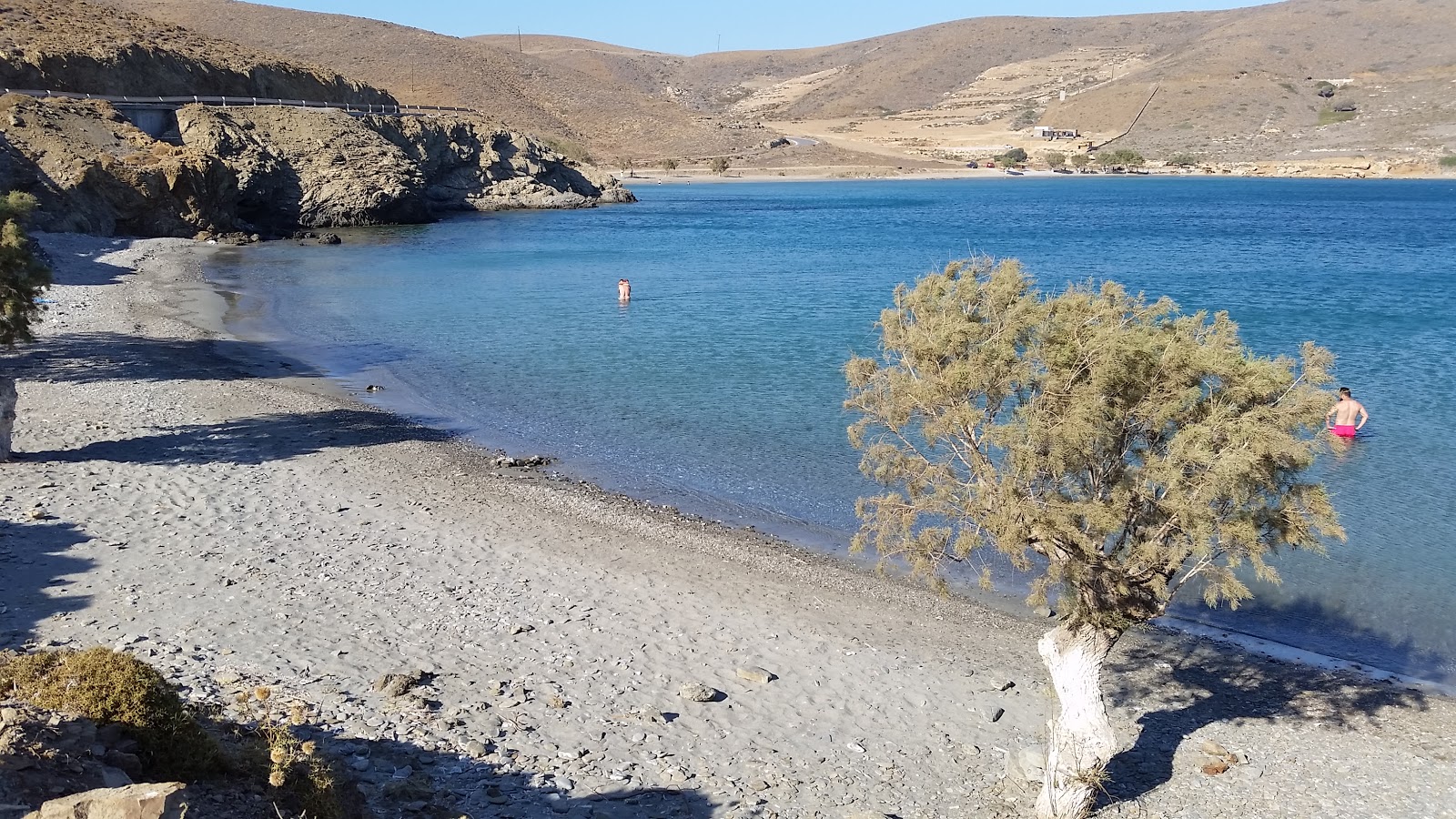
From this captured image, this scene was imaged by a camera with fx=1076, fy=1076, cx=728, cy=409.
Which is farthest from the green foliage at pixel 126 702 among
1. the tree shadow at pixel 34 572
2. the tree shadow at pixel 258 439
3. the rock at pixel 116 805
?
the tree shadow at pixel 258 439

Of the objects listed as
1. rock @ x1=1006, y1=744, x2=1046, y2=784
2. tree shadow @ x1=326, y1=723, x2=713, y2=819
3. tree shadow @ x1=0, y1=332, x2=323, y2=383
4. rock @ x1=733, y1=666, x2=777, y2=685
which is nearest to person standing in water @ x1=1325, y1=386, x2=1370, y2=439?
rock @ x1=1006, y1=744, x2=1046, y2=784

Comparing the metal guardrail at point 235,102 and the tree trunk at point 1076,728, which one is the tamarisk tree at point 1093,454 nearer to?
the tree trunk at point 1076,728

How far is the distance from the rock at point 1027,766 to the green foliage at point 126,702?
5705 millimetres

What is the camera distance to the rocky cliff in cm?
4184

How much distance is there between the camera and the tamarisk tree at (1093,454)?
24.5ft

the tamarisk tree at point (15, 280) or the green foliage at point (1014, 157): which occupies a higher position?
the green foliage at point (1014, 157)

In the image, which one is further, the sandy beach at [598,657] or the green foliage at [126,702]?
the sandy beach at [598,657]

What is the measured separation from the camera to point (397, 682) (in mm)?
8930

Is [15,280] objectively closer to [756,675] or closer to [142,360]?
[142,360]

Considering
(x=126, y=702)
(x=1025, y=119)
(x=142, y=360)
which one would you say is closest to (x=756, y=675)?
(x=126, y=702)

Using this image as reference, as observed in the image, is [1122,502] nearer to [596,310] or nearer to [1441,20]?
[596,310]

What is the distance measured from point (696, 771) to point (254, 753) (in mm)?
3184

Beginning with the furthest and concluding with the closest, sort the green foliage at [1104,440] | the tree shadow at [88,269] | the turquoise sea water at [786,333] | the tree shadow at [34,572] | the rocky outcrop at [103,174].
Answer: the rocky outcrop at [103,174]
the tree shadow at [88,269]
the turquoise sea water at [786,333]
the tree shadow at [34,572]
the green foliage at [1104,440]

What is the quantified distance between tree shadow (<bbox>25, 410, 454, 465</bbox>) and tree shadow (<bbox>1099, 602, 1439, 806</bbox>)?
12.1 m
